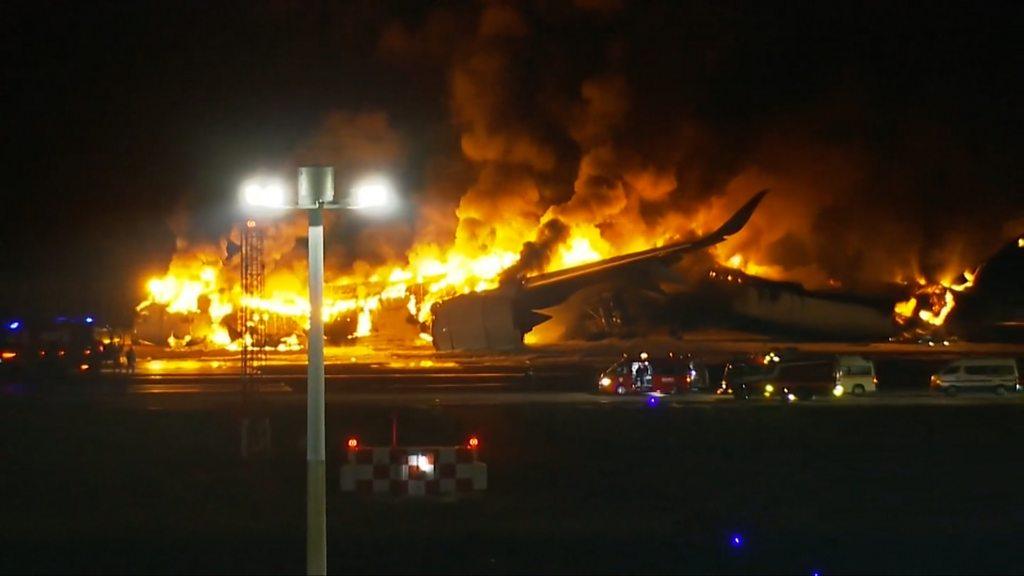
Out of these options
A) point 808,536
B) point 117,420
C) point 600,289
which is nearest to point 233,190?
point 600,289

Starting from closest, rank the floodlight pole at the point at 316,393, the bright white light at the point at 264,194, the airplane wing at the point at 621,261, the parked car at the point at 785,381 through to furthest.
Result: the bright white light at the point at 264,194 → the floodlight pole at the point at 316,393 → the parked car at the point at 785,381 → the airplane wing at the point at 621,261

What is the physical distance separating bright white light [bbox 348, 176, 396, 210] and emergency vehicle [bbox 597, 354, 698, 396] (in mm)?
26883

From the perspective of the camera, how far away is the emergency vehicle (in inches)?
1403

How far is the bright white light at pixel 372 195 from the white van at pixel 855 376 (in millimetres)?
27928

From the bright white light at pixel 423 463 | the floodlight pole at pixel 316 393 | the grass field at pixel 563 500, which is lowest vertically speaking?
the grass field at pixel 563 500

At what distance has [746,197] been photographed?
233 feet

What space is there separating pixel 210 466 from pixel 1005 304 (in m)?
54.8

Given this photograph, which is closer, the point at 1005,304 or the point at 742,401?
Answer: the point at 742,401

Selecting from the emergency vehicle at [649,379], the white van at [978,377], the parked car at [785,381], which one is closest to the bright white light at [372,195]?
the parked car at [785,381]

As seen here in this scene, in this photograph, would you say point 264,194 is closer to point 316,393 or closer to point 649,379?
point 316,393

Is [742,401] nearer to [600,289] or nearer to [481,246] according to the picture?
[600,289]

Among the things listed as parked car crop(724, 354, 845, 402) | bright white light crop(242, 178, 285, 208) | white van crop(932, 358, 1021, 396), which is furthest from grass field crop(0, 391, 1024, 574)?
white van crop(932, 358, 1021, 396)

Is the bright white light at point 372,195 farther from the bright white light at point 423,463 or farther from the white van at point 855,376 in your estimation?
the white van at point 855,376

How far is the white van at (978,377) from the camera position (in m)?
36.4
